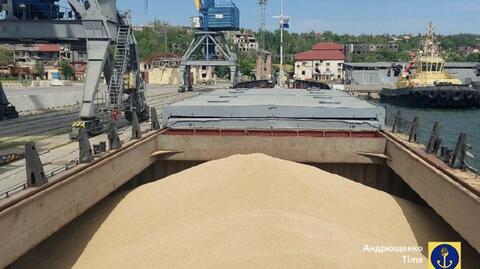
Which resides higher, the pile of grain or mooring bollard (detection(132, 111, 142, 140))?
mooring bollard (detection(132, 111, 142, 140))

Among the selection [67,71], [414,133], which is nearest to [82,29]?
[414,133]

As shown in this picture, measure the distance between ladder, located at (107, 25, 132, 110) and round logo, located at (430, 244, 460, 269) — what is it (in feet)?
54.6

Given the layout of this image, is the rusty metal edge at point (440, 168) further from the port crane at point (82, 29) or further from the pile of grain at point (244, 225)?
the port crane at point (82, 29)

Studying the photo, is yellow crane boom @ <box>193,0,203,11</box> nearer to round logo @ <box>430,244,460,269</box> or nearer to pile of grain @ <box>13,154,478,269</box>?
pile of grain @ <box>13,154,478,269</box>

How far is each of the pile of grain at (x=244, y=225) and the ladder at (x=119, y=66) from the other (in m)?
9.77

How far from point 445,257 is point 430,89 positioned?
1994 inches

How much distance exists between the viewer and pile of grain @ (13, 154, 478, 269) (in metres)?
9.45

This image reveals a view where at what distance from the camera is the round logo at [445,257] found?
10.6m

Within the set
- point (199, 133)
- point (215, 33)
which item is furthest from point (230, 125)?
point (215, 33)

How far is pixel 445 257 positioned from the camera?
428 inches

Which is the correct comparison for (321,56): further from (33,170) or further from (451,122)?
(33,170)

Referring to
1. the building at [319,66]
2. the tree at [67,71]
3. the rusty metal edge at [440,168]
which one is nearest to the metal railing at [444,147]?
the rusty metal edge at [440,168]

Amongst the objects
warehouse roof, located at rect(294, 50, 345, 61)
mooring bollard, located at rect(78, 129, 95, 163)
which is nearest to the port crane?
mooring bollard, located at rect(78, 129, 95, 163)

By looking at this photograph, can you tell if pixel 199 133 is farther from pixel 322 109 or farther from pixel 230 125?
pixel 322 109
